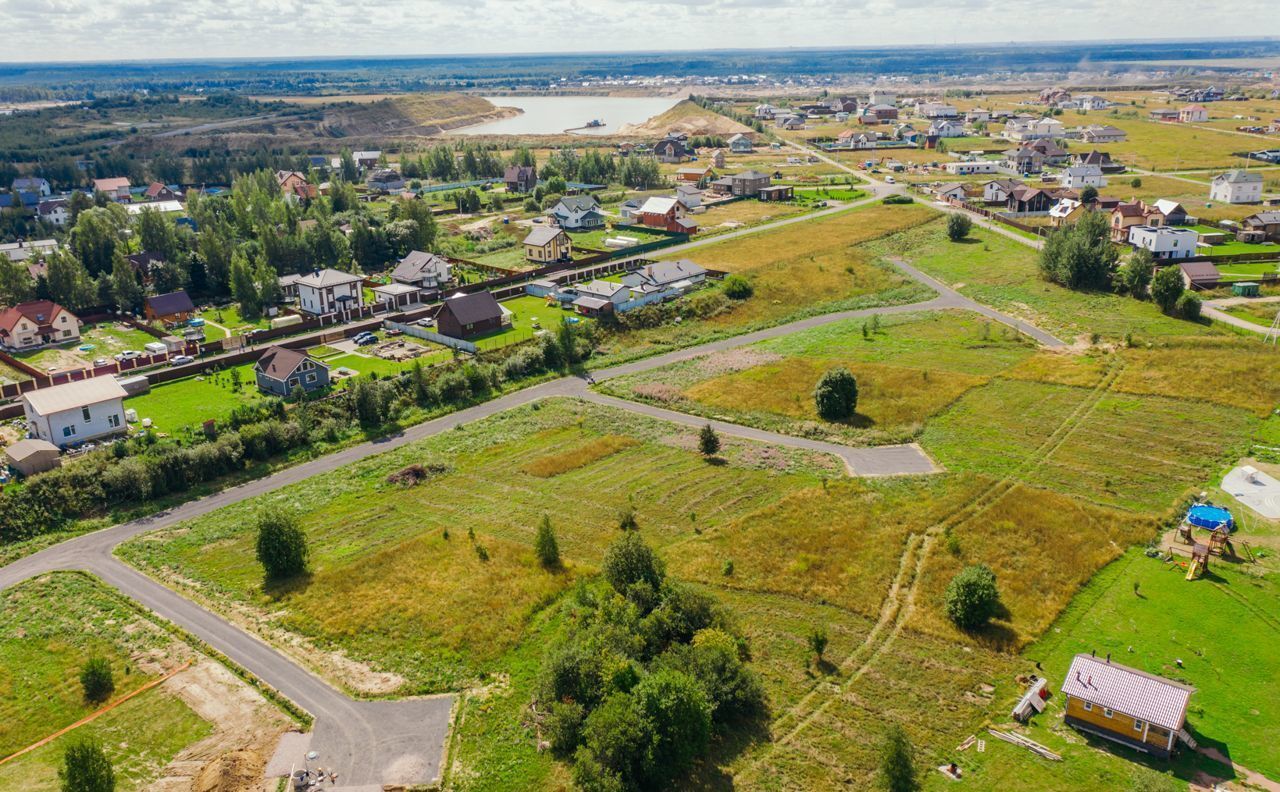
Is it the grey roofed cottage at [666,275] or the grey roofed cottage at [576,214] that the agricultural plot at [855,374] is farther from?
the grey roofed cottage at [576,214]

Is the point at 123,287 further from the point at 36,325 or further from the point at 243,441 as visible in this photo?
the point at 243,441

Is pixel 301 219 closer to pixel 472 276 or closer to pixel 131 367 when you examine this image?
pixel 472 276

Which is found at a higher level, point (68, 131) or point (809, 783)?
point (68, 131)

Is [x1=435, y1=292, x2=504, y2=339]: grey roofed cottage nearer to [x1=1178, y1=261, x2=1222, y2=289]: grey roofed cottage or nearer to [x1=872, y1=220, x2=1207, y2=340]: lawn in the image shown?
[x1=872, y1=220, x2=1207, y2=340]: lawn

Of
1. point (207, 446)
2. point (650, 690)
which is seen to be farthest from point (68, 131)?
point (650, 690)

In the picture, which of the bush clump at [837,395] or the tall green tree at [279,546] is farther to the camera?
the bush clump at [837,395]

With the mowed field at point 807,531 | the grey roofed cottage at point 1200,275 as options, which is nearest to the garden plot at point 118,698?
the mowed field at point 807,531

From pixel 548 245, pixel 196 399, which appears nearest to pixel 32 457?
pixel 196 399
